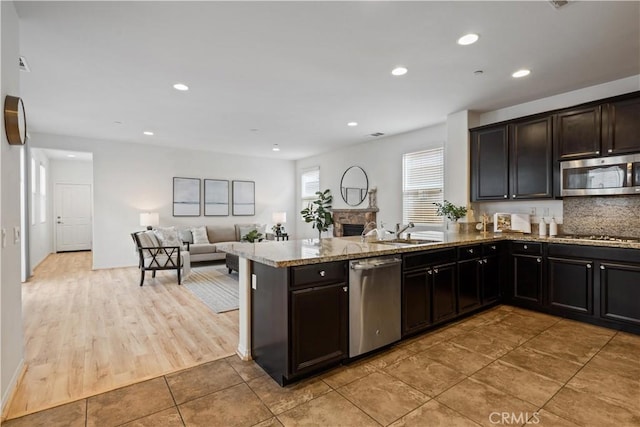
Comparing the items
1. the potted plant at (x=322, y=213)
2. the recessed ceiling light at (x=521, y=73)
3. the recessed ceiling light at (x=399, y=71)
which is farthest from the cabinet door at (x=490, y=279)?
the potted plant at (x=322, y=213)

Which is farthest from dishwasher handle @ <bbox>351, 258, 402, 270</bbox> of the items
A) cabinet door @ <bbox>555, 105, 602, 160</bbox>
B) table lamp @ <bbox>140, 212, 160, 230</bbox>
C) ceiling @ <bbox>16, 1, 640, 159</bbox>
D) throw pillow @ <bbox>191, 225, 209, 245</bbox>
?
table lamp @ <bbox>140, 212, 160, 230</bbox>

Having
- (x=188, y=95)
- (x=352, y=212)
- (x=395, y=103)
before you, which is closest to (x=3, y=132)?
(x=188, y=95)

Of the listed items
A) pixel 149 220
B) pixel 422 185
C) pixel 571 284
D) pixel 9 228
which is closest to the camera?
pixel 9 228

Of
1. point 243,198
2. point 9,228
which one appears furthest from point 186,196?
point 9,228

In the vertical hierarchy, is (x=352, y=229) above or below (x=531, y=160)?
below

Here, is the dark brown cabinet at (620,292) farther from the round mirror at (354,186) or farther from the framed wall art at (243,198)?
the framed wall art at (243,198)

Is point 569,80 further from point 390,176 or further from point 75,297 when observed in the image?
point 75,297

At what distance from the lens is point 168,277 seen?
19.1ft

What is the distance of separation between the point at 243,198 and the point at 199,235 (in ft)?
5.52

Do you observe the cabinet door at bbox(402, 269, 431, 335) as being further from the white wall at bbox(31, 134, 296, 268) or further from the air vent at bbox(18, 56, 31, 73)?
the white wall at bbox(31, 134, 296, 268)

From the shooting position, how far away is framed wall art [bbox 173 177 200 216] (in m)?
7.54

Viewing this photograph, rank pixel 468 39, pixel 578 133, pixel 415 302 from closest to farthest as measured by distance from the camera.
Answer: pixel 468 39, pixel 415 302, pixel 578 133

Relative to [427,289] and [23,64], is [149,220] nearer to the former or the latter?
[23,64]

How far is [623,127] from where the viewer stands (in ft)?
10.9
